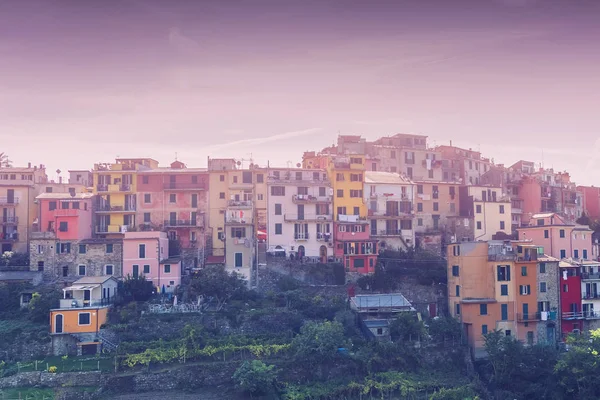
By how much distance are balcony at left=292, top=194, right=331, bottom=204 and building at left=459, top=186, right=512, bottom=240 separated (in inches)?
611

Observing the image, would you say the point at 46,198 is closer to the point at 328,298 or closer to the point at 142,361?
the point at 142,361

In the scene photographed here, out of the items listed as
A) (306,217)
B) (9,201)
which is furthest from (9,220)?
(306,217)

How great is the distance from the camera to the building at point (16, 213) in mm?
60312

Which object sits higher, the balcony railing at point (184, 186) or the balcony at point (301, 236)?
the balcony railing at point (184, 186)

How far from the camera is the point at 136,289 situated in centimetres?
5191

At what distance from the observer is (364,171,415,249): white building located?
206 ft

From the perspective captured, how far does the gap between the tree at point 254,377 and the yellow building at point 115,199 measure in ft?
73.1

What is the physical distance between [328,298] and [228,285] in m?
8.39

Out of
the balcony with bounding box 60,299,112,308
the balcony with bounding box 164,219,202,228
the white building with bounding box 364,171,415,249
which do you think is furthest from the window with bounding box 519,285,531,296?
the balcony with bounding box 60,299,112,308

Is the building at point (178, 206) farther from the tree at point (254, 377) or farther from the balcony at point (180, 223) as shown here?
the tree at point (254, 377)

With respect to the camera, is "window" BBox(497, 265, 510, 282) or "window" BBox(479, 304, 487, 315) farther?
"window" BBox(497, 265, 510, 282)

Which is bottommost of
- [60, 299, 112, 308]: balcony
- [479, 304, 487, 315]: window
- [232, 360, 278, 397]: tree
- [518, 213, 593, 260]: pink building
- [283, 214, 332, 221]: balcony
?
[232, 360, 278, 397]: tree

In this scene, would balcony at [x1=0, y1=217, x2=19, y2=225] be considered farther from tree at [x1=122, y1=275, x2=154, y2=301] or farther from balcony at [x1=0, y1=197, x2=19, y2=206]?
tree at [x1=122, y1=275, x2=154, y2=301]

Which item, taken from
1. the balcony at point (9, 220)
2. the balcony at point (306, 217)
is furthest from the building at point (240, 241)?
the balcony at point (9, 220)
